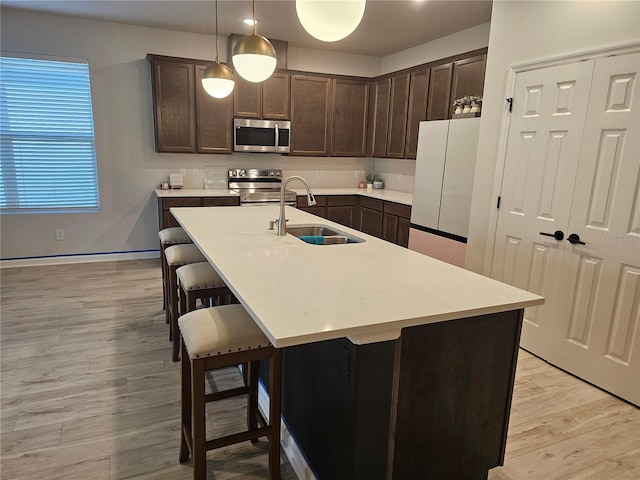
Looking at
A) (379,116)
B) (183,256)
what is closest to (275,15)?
(379,116)

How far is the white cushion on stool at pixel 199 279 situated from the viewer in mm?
2352

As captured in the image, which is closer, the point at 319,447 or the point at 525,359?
the point at 319,447

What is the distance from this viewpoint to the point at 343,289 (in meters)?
1.62

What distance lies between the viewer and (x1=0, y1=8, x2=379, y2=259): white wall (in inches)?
175

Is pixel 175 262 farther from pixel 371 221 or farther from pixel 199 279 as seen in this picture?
pixel 371 221

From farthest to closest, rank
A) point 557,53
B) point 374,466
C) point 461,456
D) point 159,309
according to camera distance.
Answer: point 159,309
point 557,53
point 461,456
point 374,466

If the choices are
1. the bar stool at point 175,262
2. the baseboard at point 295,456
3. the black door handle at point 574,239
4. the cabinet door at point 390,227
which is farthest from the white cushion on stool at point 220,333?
the cabinet door at point 390,227

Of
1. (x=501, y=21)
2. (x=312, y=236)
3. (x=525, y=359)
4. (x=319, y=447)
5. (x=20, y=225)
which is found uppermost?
(x=501, y=21)

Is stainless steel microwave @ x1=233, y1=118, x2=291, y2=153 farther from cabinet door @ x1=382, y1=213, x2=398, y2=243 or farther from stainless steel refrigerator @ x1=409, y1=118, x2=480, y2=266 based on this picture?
stainless steel refrigerator @ x1=409, y1=118, x2=480, y2=266

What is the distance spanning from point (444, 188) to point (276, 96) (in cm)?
250

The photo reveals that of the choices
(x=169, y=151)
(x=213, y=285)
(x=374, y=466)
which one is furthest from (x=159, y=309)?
(x=374, y=466)

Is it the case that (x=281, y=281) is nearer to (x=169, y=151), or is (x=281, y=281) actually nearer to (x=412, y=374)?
(x=412, y=374)

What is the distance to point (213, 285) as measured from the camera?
93.9 inches

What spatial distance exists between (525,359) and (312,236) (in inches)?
67.5
